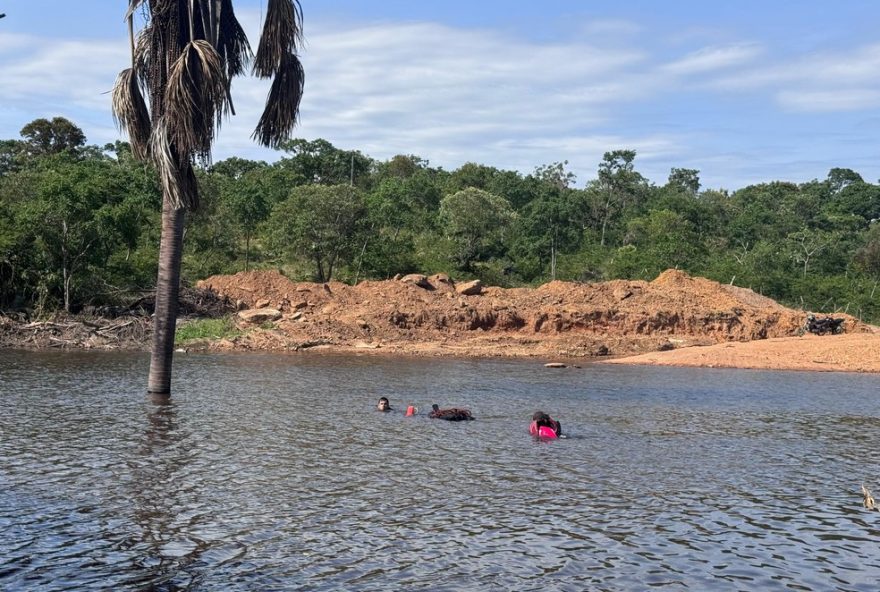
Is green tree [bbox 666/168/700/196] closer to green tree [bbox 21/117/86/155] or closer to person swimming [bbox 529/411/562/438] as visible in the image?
green tree [bbox 21/117/86/155]

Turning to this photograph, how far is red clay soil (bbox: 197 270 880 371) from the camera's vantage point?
3791 centimetres

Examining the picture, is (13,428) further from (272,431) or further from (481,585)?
(481,585)

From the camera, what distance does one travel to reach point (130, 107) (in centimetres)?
1889

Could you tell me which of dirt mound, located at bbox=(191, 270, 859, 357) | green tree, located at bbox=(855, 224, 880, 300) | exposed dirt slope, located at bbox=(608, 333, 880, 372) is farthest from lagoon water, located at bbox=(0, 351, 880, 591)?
green tree, located at bbox=(855, 224, 880, 300)

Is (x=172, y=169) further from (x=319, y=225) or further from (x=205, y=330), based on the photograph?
(x=319, y=225)

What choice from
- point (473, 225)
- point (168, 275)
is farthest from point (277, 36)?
point (473, 225)

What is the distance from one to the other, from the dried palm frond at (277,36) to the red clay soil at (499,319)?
62.0ft

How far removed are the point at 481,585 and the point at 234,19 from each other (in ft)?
50.8

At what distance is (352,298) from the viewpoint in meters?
43.6

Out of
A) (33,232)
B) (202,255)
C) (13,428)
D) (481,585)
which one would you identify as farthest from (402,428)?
(202,255)

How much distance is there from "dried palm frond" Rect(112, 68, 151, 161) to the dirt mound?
1815cm

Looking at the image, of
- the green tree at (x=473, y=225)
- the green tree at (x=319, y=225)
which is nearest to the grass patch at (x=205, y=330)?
the green tree at (x=319, y=225)

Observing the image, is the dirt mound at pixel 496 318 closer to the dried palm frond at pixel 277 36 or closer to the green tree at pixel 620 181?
the dried palm frond at pixel 277 36

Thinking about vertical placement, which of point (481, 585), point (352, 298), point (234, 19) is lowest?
point (481, 585)
